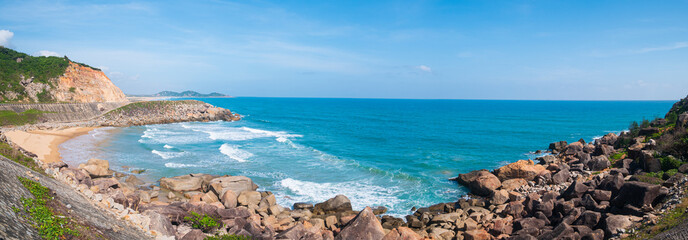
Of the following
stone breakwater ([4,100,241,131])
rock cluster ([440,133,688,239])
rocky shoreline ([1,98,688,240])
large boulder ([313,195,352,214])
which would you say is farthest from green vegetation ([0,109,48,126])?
rock cluster ([440,133,688,239])

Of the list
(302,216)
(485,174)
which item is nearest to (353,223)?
(302,216)

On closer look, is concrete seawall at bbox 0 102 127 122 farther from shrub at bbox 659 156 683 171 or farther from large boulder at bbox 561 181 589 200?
shrub at bbox 659 156 683 171

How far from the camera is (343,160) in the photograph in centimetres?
4088

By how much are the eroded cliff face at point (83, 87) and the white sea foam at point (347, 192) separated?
6962 centimetres

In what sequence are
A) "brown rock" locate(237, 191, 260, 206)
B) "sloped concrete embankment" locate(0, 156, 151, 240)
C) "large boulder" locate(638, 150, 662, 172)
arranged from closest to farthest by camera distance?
1. "sloped concrete embankment" locate(0, 156, 151, 240)
2. "large boulder" locate(638, 150, 662, 172)
3. "brown rock" locate(237, 191, 260, 206)

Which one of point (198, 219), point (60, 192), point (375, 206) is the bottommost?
point (375, 206)

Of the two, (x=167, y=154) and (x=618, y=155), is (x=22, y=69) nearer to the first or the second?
(x=167, y=154)

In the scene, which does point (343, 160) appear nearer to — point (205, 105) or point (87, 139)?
point (87, 139)

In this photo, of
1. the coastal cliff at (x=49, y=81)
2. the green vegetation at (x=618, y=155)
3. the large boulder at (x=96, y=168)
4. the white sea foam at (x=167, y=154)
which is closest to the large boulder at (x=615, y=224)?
the green vegetation at (x=618, y=155)

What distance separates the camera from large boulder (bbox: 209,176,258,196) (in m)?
25.9

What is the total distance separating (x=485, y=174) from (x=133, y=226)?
85.8 ft

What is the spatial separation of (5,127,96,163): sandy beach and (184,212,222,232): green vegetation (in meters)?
23.8

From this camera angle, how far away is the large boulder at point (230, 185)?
25.9 meters

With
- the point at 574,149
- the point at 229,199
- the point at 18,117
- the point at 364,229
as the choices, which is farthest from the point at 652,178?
the point at 18,117
